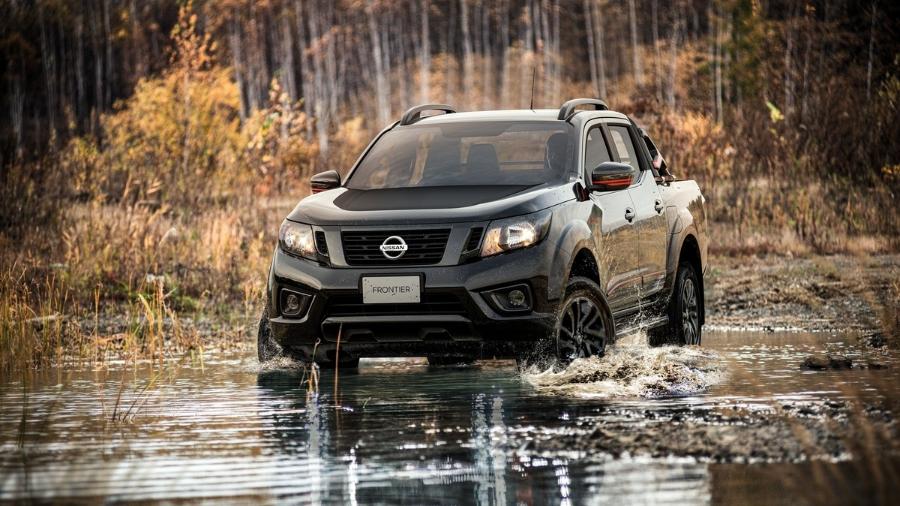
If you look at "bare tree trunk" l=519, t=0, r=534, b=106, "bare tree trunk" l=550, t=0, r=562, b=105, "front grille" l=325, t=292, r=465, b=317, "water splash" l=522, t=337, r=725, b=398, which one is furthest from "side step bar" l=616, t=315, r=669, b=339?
"bare tree trunk" l=519, t=0, r=534, b=106

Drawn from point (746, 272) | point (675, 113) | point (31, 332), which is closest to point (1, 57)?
point (675, 113)

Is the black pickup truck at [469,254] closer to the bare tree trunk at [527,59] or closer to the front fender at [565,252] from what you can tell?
the front fender at [565,252]

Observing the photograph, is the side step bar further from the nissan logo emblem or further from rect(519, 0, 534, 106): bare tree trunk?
rect(519, 0, 534, 106): bare tree trunk

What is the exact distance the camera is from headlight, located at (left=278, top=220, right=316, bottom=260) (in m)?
10.1

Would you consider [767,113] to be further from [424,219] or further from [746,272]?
[424,219]

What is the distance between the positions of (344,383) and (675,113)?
19.4 metres

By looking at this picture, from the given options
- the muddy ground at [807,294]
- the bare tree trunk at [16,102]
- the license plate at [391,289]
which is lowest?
the muddy ground at [807,294]

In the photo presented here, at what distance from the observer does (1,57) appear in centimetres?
6494

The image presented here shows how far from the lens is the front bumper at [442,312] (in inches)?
382

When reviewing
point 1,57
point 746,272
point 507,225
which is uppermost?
point 1,57

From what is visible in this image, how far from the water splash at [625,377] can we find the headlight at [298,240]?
1452 millimetres

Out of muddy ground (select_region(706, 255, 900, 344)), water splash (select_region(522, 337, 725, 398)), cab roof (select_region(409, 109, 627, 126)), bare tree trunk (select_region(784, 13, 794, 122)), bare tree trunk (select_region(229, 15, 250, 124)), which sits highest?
bare tree trunk (select_region(229, 15, 250, 124))

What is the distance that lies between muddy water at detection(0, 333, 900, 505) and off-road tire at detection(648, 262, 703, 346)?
596 millimetres

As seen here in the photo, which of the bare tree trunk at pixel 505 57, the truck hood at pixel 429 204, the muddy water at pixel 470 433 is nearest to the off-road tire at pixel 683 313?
the muddy water at pixel 470 433
